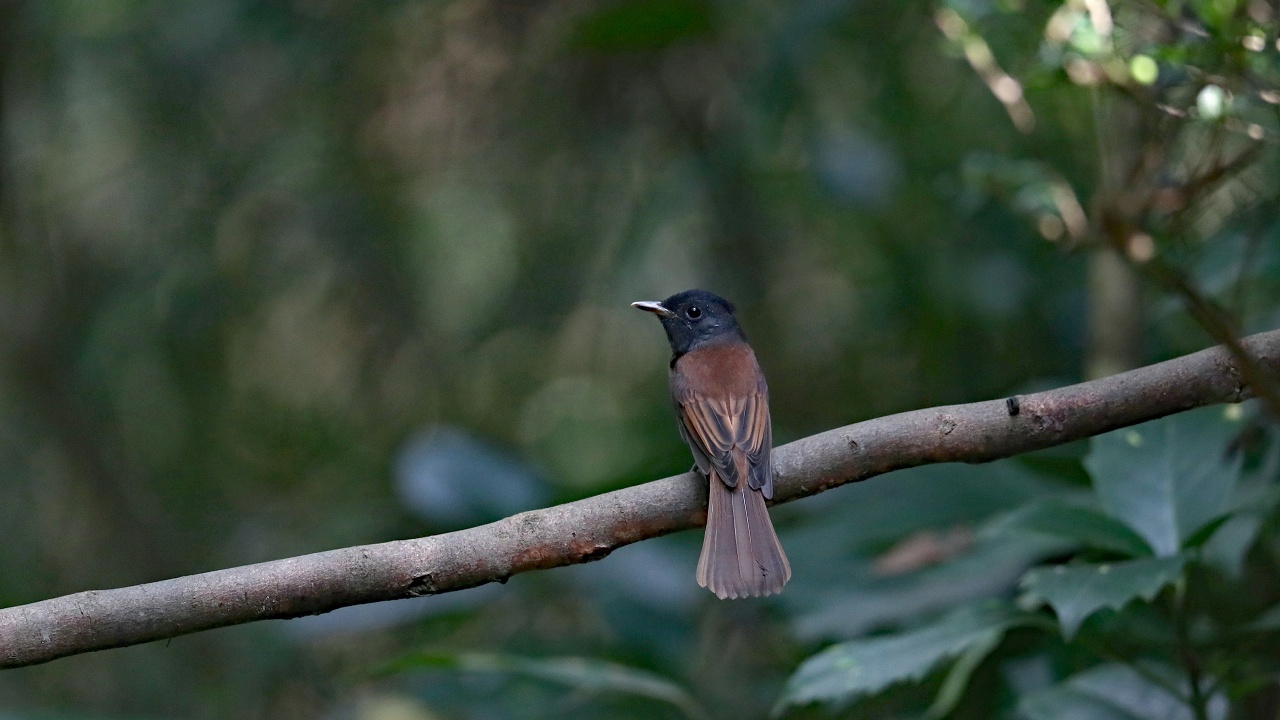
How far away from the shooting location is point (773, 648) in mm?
5516

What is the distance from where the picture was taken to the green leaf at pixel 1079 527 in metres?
3.12

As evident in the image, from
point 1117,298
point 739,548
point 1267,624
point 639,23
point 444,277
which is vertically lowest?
point 1267,624

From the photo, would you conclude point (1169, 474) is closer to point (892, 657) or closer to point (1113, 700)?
point (1113, 700)

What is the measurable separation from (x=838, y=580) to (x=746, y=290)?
255 cm

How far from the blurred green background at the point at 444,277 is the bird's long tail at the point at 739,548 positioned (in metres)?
1.42

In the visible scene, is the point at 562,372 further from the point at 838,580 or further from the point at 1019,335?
the point at 838,580

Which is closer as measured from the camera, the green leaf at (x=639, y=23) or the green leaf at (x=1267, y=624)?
the green leaf at (x=1267, y=624)

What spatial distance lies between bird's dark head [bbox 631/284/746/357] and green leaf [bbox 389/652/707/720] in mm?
1251

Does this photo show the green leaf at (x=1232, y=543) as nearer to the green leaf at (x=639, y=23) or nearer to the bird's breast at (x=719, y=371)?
the bird's breast at (x=719, y=371)

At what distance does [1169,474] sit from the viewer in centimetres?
333

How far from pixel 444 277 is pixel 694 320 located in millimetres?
3163

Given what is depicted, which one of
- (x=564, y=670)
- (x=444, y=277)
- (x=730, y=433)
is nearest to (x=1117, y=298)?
(x=730, y=433)

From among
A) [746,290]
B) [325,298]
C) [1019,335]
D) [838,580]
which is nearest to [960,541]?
[838,580]

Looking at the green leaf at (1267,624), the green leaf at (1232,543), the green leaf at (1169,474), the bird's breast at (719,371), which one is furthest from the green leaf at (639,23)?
the green leaf at (1267,624)
